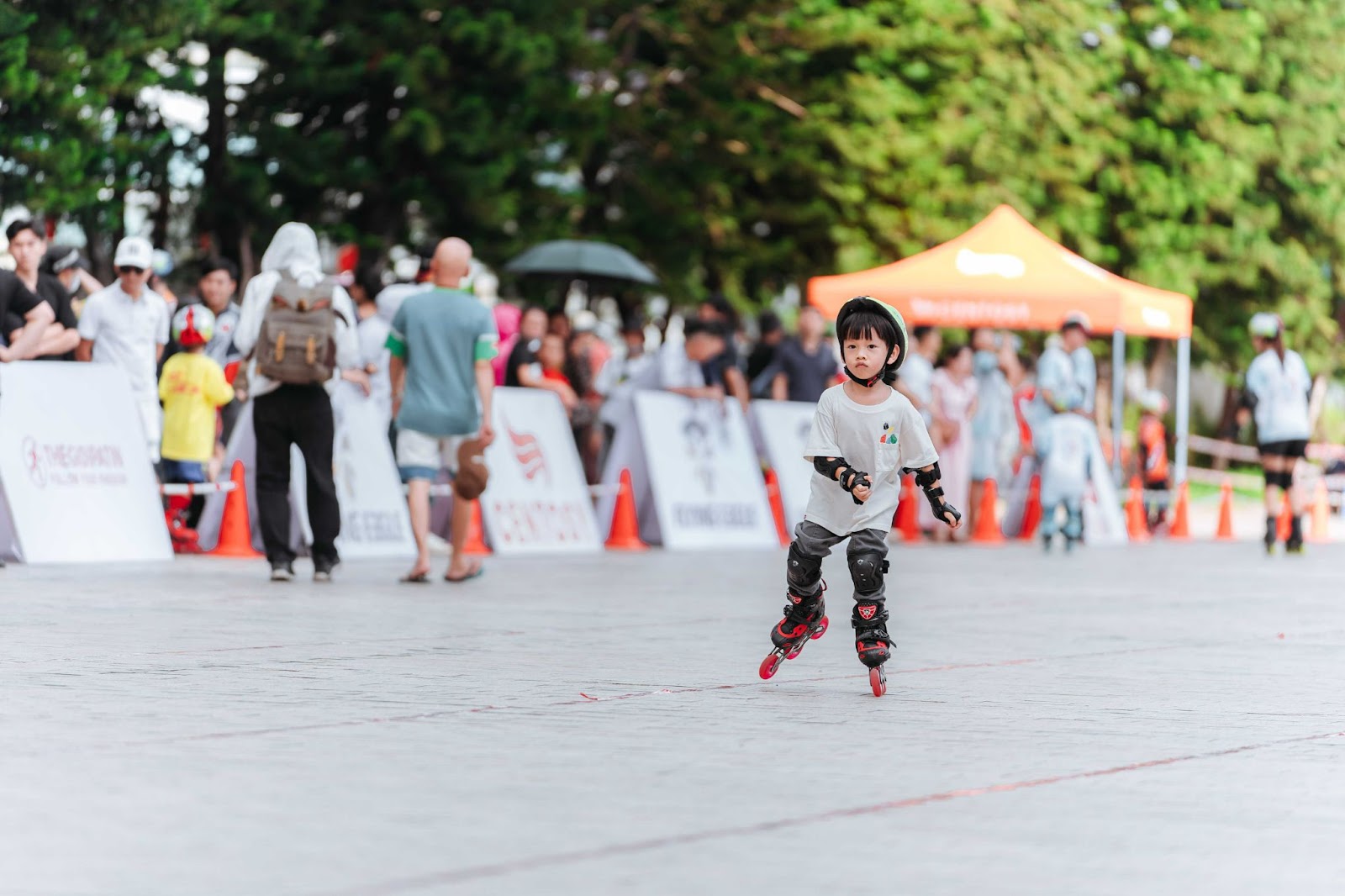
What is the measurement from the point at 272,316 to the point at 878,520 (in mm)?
5602

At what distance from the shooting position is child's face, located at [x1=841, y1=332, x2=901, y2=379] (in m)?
8.32

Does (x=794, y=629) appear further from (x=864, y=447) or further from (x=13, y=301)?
(x=13, y=301)

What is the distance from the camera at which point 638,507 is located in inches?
783

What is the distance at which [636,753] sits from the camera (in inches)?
250

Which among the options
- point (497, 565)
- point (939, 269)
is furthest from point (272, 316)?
point (939, 269)

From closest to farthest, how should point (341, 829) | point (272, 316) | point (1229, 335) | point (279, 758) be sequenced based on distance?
1. point (341, 829)
2. point (279, 758)
3. point (272, 316)
4. point (1229, 335)

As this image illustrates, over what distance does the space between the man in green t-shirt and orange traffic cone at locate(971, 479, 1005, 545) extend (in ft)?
Answer: 35.1

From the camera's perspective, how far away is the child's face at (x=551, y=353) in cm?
1981

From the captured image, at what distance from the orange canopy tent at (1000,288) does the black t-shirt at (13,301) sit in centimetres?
1196

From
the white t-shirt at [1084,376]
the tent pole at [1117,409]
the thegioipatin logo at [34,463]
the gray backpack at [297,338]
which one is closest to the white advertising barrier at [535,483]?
the thegioipatin logo at [34,463]

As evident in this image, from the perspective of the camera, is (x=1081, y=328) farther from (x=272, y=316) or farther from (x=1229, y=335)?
(x=1229, y=335)

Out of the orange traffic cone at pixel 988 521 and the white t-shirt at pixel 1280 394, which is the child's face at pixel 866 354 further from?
the orange traffic cone at pixel 988 521

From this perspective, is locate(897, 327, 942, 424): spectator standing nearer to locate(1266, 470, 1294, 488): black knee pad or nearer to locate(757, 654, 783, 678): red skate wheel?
locate(1266, 470, 1294, 488): black knee pad

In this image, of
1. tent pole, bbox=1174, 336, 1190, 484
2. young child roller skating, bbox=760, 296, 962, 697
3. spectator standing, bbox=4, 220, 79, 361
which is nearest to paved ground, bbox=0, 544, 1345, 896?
young child roller skating, bbox=760, 296, 962, 697
